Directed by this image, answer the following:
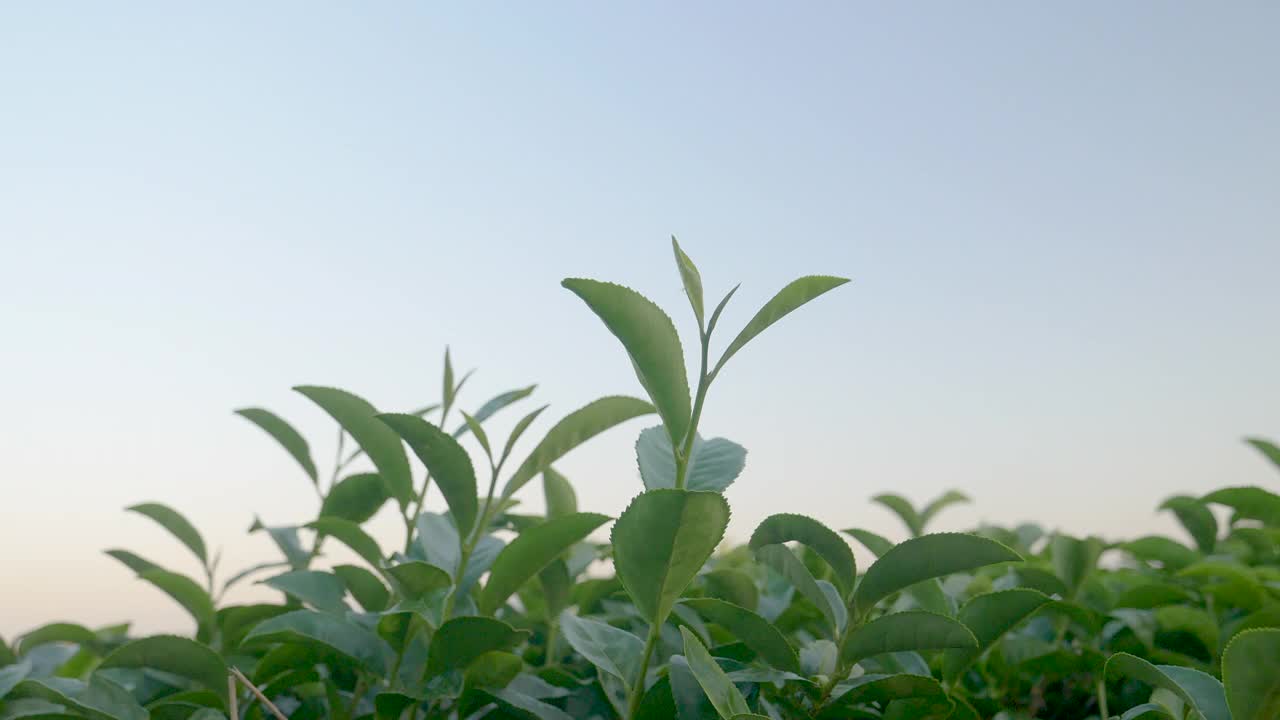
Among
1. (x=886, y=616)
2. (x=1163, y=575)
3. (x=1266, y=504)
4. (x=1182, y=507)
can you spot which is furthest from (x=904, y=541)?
(x=1182, y=507)

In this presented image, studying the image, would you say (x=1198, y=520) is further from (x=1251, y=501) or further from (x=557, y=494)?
(x=557, y=494)

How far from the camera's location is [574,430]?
1.39m

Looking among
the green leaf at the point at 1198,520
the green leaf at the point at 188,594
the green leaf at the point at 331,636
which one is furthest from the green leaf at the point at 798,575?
the green leaf at the point at 1198,520

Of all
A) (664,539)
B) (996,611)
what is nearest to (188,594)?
(664,539)

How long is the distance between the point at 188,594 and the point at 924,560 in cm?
131

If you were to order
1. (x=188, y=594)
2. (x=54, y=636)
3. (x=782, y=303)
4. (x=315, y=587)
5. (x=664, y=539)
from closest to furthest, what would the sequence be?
(x=664, y=539), (x=782, y=303), (x=315, y=587), (x=188, y=594), (x=54, y=636)

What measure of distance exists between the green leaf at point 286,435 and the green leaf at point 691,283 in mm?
976

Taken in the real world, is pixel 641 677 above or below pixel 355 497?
below

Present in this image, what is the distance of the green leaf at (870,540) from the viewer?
1.54 meters

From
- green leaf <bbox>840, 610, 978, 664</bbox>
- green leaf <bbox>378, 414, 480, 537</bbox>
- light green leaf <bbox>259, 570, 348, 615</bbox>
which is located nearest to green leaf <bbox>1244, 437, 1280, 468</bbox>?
green leaf <bbox>840, 610, 978, 664</bbox>

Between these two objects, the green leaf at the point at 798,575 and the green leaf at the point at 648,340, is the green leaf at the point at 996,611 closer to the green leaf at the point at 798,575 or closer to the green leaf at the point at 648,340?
the green leaf at the point at 798,575

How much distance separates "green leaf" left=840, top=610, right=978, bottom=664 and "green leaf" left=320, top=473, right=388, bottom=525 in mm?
959

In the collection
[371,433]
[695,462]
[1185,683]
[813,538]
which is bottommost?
[1185,683]

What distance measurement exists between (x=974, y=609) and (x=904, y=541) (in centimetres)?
23
